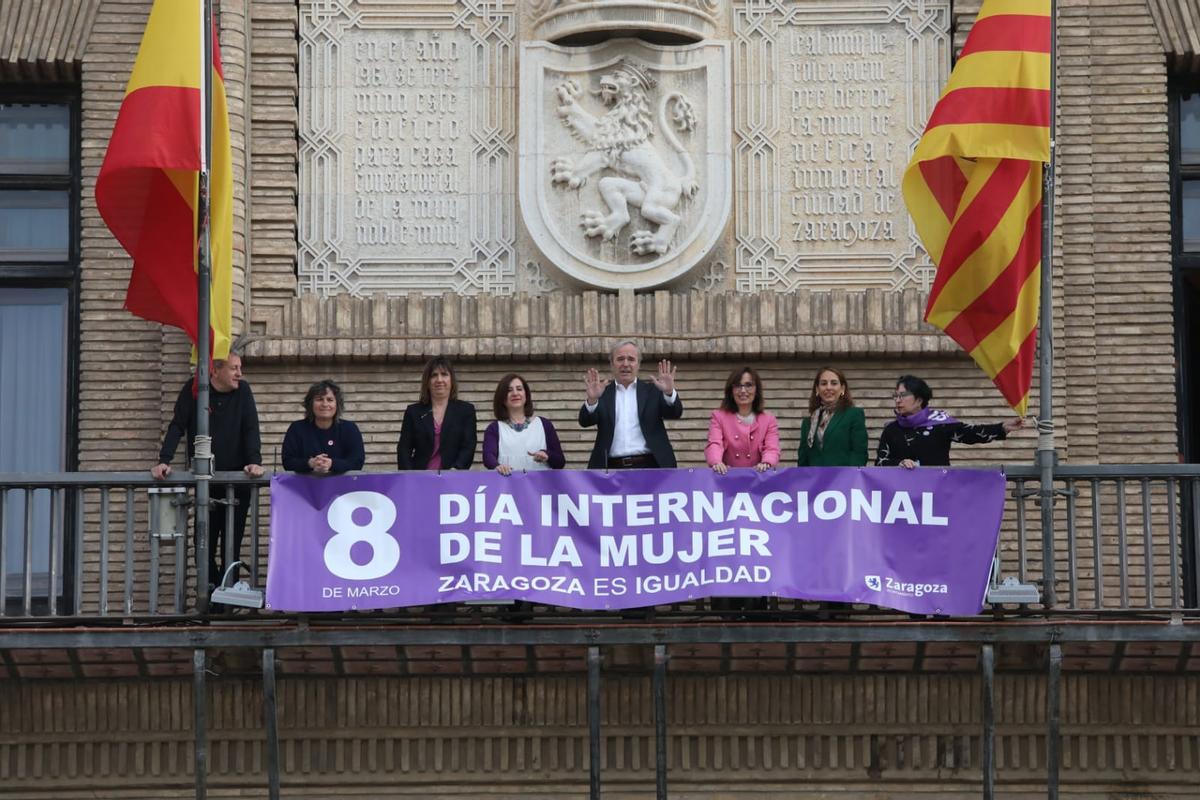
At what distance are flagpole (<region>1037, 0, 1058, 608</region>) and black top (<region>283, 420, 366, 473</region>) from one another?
3.72 meters

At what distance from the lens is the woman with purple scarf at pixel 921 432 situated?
562 inches

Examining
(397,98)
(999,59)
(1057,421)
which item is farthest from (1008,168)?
(397,98)

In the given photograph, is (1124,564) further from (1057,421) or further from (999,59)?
(999,59)

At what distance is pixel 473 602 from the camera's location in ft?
45.5

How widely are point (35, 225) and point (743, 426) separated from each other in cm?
499

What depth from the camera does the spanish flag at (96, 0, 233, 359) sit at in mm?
14508

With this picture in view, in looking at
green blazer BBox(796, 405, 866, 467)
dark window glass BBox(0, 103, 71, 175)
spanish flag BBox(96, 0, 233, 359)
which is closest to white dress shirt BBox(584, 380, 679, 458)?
green blazer BBox(796, 405, 866, 467)

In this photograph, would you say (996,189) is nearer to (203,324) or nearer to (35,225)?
(203,324)

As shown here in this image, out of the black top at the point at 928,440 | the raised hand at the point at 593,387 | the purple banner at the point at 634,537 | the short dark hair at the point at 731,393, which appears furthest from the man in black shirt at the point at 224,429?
the black top at the point at 928,440

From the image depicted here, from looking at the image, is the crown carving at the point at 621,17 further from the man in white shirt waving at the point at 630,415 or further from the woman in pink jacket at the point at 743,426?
the woman in pink jacket at the point at 743,426

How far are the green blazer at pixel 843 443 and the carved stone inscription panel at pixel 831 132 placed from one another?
6.15ft

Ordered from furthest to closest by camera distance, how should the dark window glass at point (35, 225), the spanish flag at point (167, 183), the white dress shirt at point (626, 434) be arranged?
the dark window glass at point (35, 225) < the spanish flag at point (167, 183) < the white dress shirt at point (626, 434)

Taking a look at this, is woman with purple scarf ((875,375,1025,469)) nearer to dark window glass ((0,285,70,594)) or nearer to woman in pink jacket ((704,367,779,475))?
woman in pink jacket ((704,367,779,475))

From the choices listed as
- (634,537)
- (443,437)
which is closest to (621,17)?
(443,437)
